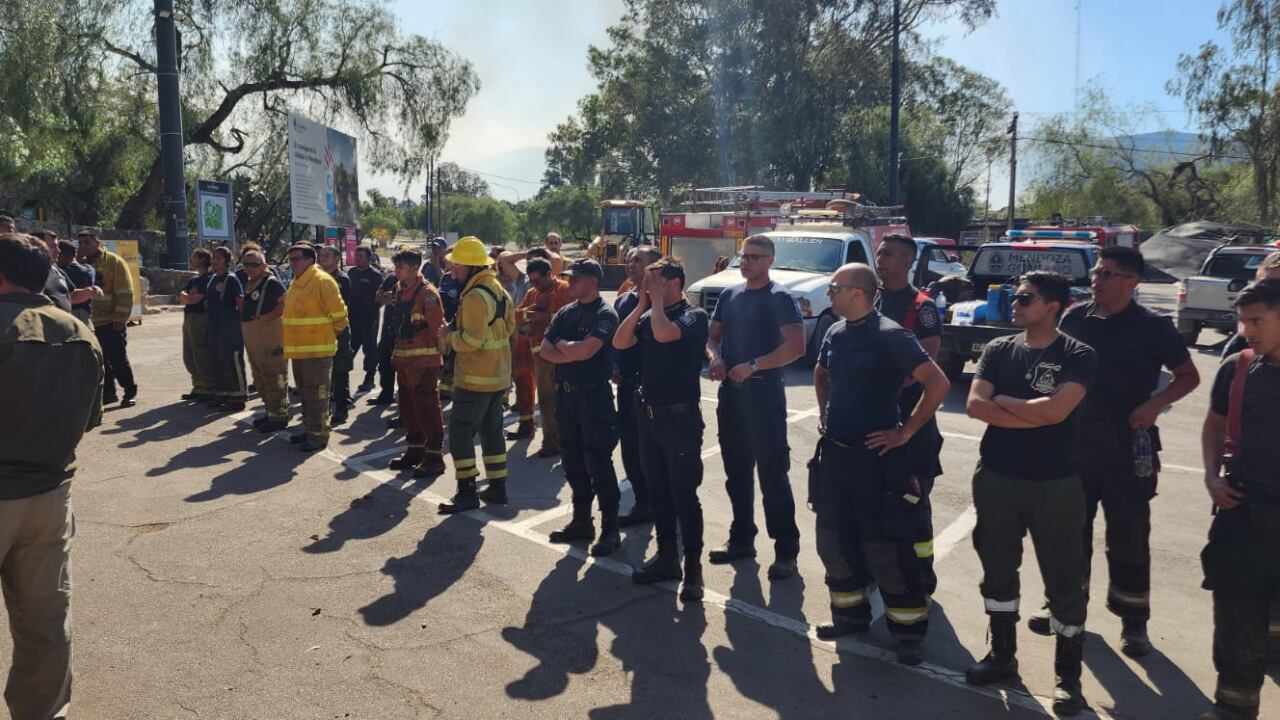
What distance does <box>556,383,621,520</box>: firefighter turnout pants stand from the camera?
5.52 m

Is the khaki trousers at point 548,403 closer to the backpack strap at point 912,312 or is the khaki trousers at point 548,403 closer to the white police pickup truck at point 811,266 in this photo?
the backpack strap at point 912,312

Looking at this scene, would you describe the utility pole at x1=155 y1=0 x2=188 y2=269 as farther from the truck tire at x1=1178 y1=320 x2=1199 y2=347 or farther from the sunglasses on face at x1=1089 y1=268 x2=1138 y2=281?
the truck tire at x1=1178 y1=320 x2=1199 y2=347

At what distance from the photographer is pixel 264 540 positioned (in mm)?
5766

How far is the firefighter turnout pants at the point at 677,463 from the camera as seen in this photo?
4848mm

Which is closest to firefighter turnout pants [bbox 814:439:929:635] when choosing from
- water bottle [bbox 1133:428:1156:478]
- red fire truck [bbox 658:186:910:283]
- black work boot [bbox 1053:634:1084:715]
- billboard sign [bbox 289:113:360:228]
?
black work boot [bbox 1053:634:1084:715]

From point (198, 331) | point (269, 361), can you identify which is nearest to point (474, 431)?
point (269, 361)

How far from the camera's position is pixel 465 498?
21.1 ft

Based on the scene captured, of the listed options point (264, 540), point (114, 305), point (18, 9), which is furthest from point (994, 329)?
point (18, 9)

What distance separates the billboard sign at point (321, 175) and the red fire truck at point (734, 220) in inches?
377

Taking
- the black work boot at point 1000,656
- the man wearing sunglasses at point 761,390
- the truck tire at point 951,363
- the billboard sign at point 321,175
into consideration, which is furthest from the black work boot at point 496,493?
the billboard sign at point 321,175

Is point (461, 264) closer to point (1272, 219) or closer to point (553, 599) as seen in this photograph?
point (553, 599)

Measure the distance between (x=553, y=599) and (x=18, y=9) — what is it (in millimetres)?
22975

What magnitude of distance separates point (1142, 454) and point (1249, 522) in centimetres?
79

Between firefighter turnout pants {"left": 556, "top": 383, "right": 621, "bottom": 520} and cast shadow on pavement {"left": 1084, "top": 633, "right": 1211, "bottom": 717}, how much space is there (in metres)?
2.76
